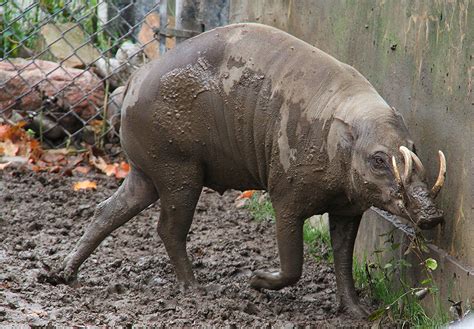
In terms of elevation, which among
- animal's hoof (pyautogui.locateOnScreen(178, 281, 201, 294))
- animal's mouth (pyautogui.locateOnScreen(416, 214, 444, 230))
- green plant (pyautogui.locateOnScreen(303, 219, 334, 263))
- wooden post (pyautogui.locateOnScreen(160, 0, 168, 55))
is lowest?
green plant (pyautogui.locateOnScreen(303, 219, 334, 263))

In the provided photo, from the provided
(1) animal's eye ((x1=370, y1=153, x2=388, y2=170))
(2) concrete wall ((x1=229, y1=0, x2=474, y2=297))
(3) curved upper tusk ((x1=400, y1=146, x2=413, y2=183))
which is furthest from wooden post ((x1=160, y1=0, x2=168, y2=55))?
(3) curved upper tusk ((x1=400, y1=146, x2=413, y2=183))

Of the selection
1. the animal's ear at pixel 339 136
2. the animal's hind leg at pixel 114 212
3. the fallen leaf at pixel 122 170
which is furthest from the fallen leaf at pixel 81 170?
the animal's ear at pixel 339 136

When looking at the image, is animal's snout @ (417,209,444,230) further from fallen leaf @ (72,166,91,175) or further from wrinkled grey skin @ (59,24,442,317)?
fallen leaf @ (72,166,91,175)

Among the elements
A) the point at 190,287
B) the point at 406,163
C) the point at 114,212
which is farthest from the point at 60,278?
the point at 406,163

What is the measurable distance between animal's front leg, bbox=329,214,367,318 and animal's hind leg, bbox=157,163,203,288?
68 cm

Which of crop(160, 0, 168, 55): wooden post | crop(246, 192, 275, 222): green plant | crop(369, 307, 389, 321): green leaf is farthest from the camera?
crop(160, 0, 168, 55): wooden post

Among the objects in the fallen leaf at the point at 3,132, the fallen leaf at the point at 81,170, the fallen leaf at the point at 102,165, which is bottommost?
the fallen leaf at the point at 102,165

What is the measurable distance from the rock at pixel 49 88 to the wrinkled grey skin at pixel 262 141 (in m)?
2.84

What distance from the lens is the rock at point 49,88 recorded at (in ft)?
25.8

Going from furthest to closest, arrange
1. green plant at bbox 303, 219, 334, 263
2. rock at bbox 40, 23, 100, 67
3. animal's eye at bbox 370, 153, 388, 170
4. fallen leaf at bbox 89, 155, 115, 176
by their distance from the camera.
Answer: rock at bbox 40, 23, 100, 67, fallen leaf at bbox 89, 155, 115, 176, green plant at bbox 303, 219, 334, 263, animal's eye at bbox 370, 153, 388, 170

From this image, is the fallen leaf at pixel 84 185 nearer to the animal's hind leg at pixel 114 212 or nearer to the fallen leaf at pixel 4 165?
the fallen leaf at pixel 4 165

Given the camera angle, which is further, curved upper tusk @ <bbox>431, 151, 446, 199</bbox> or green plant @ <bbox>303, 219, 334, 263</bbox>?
green plant @ <bbox>303, 219, 334, 263</bbox>

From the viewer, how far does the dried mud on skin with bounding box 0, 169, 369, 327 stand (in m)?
4.63

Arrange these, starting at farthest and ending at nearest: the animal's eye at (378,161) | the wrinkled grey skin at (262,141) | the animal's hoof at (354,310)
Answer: the animal's hoof at (354,310), the wrinkled grey skin at (262,141), the animal's eye at (378,161)
